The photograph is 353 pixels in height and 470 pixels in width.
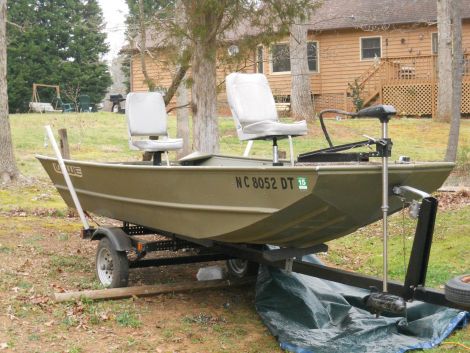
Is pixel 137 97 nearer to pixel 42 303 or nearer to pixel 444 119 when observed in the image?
pixel 42 303

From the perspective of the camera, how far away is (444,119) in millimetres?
24031

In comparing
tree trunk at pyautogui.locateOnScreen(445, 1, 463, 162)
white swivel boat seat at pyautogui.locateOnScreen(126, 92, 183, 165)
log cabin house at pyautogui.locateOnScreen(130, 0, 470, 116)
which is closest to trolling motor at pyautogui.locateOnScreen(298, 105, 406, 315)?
white swivel boat seat at pyautogui.locateOnScreen(126, 92, 183, 165)

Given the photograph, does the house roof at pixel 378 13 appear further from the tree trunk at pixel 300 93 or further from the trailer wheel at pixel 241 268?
the trailer wheel at pixel 241 268

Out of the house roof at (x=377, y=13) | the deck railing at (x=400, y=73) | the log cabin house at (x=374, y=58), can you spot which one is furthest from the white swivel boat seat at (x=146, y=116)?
the house roof at (x=377, y=13)

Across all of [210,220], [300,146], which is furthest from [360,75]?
[210,220]

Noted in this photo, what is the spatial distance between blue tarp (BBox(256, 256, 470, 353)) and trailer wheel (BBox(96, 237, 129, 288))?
1.33m

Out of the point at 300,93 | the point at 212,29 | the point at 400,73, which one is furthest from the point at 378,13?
the point at 212,29

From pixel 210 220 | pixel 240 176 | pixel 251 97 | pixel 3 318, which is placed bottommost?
pixel 3 318

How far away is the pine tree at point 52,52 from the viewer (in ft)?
116

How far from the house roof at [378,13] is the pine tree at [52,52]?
38.7ft

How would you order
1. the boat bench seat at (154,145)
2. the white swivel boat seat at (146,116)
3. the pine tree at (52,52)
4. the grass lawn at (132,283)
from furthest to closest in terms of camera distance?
the pine tree at (52,52) → the white swivel boat seat at (146,116) → the boat bench seat at (154,145) → the grass lawn at (132,283)

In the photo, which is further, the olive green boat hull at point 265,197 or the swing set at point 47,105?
the swing set at point 47,105

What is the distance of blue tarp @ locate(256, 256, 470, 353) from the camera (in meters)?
5.78

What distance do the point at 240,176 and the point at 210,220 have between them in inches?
26.5
